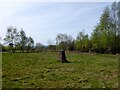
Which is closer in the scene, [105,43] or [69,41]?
[105,43]

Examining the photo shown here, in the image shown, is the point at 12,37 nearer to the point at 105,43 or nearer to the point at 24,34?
the point at 24,34

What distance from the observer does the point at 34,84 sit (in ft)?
40.1

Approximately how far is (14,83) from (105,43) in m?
47.1

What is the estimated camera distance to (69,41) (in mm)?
104438

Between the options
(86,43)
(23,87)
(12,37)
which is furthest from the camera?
(86,43)

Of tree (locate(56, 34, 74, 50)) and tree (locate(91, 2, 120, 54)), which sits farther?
tree (locate(56, 34, 74, 50))

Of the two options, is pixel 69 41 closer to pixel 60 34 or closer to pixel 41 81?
pixel 60 34

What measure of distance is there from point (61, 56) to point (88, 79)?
10.1m

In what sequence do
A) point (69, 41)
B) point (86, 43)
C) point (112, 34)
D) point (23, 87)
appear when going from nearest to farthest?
1. point (23, 87)
2. point (112, 34)
3. point (86, 43)
4. point (69, 41)

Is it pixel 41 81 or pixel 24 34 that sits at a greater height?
pixel 24 34

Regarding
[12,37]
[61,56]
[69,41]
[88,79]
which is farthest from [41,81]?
[69,41]

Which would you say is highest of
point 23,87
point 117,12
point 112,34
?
point 117,12

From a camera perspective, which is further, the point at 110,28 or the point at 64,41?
the point at 64,41

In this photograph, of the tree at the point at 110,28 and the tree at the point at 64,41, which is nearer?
the tree at the point at 110,28
